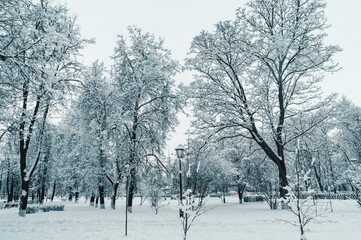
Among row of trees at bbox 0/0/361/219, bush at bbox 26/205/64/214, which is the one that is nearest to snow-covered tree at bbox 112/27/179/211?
row of trees at bbox 0/0/361/219

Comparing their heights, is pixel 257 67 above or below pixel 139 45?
below

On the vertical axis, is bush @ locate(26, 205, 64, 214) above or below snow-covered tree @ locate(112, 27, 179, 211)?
below

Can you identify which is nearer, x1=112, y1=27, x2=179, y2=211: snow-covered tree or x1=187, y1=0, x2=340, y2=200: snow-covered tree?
x1=187, y1=0, x2=340, y2=200: snow-covered tree

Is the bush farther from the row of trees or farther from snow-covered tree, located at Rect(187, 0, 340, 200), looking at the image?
snow-covered tree, located at Rect(187, 0, 340, 200)

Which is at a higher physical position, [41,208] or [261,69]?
[261,69]

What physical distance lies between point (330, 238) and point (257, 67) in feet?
34.8

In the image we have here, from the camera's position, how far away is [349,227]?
7957mm

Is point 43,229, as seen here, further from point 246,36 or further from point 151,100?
point 246,36

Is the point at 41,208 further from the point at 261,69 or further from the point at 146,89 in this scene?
the point at 261,69

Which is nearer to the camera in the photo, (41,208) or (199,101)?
(199,101)

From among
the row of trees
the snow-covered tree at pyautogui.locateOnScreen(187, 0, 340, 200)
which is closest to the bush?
the row of trees

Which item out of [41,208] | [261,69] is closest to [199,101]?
[261,69]

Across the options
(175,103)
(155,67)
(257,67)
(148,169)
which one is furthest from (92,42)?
(257,67)

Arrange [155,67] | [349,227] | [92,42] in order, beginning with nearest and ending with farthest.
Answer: [349,227] < [92,42] < [155,67]
